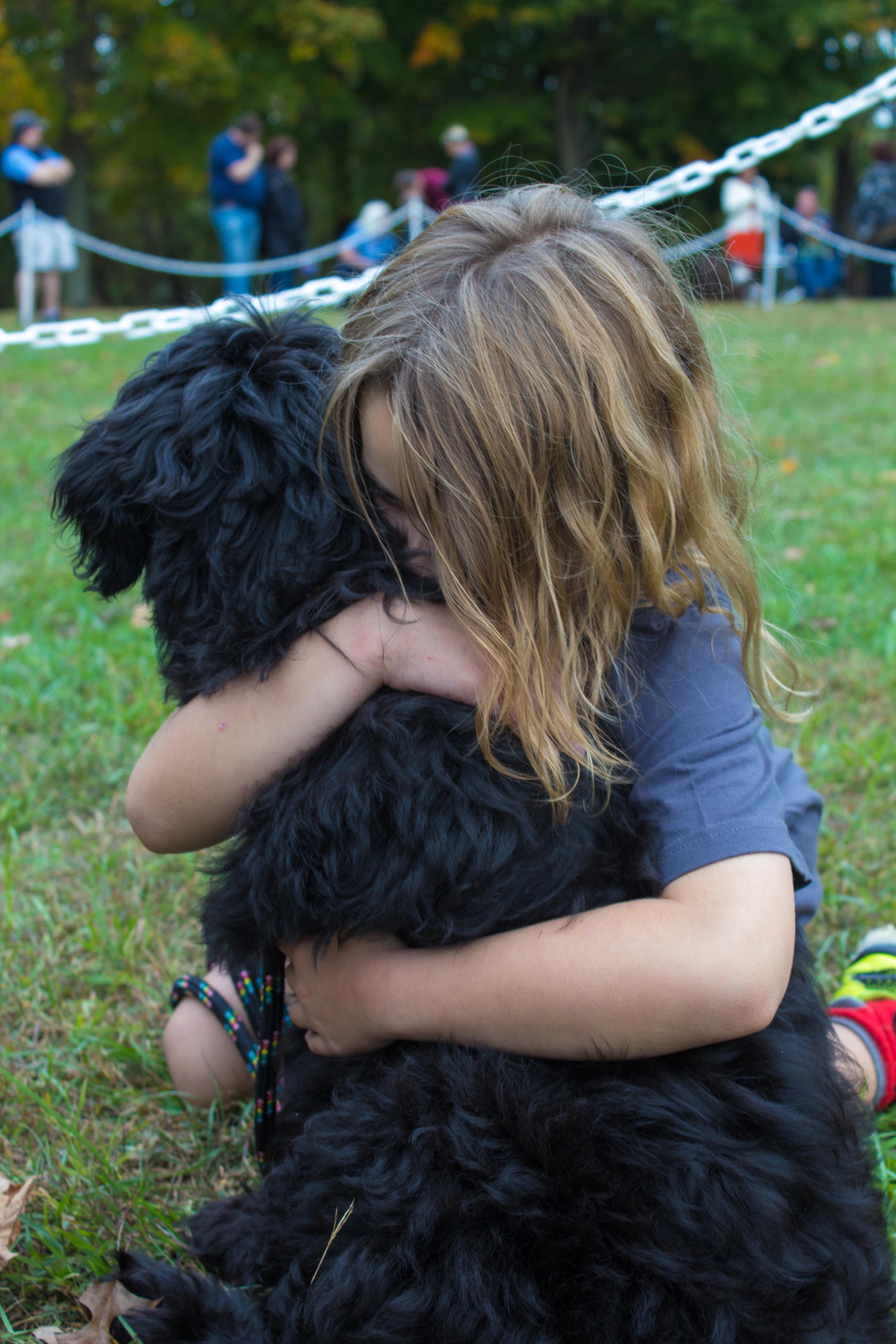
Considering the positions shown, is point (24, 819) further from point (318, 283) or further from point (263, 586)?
point (318, 283)

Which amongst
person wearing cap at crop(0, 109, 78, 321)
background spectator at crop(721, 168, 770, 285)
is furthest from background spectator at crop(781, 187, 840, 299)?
person wearing cap at crop(0, 109, 78, 321)

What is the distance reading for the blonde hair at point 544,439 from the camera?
4.91ft

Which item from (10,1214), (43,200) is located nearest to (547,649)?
(10,1214)

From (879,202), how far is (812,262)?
187 cm

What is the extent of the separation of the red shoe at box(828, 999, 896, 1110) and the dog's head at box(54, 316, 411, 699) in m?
1.31

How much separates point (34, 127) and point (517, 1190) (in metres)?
14.3

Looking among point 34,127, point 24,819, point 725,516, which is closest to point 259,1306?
point 725,516

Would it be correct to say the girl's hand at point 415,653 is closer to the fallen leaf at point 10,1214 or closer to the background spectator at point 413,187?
the fallen leaf at point 10,1214

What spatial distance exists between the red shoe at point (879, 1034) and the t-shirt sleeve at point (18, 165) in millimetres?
12955

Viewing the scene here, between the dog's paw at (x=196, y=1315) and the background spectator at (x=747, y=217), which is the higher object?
the background spectator at (x=747, y=217)

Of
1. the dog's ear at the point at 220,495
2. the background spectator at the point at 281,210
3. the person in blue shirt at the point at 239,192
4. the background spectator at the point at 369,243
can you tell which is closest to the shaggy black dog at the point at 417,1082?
Answer: the dog's ear at the point at 220,495

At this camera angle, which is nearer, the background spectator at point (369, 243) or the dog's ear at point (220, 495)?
the dog's ear at point (220, 495)

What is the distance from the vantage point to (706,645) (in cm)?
167

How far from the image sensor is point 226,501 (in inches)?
59.0
